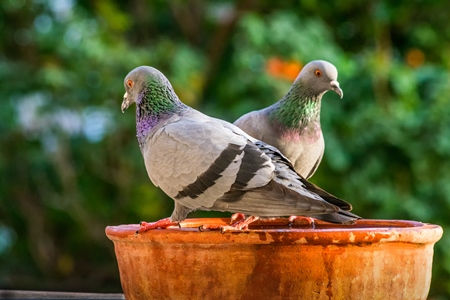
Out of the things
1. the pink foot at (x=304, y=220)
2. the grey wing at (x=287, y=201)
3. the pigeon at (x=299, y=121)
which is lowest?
the pink foot at (x=304, y=220)

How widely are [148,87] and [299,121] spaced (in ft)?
2.18

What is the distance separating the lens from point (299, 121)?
2.87 m

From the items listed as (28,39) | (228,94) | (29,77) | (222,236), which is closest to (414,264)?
(222,236)

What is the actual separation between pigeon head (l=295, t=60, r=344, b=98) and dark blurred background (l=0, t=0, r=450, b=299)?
9.31 ft

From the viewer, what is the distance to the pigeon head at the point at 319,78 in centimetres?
290

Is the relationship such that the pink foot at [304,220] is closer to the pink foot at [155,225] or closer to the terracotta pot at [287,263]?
the pink foot at [155,225]

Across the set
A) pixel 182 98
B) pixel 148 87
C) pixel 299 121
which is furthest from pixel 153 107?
pixel 182 98

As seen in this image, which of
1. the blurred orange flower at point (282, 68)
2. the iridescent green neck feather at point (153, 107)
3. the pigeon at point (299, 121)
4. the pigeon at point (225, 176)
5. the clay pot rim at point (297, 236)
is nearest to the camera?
the clay pot rim at point (297, 236)

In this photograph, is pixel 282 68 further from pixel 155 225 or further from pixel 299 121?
pixel 155 225

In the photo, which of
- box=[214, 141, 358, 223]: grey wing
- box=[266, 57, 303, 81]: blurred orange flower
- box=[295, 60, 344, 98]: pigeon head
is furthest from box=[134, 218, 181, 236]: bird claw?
box=[266, 57, 303, 81]: blurred orange flower

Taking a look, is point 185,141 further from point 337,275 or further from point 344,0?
point 344,0

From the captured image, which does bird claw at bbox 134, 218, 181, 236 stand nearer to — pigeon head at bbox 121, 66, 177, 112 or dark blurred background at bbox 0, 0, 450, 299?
pigeon head at bbox 121, 66, 177, 112

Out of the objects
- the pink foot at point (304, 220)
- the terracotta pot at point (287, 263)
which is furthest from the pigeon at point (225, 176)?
the pink foot at point (304, 220)

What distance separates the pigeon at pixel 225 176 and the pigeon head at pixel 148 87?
17cm
